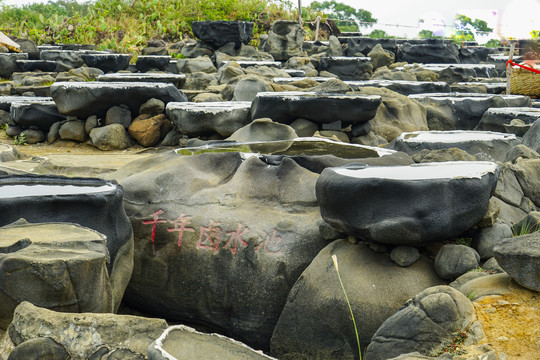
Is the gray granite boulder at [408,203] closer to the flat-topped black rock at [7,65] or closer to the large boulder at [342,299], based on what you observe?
the large boulder at [342,299]

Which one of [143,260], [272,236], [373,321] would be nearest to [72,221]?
[143,260]

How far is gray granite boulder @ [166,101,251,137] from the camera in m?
7.49

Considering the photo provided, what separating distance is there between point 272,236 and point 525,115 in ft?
13.4

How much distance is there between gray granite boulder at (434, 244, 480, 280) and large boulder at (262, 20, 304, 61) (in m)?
14.1

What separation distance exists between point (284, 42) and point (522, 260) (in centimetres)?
1502

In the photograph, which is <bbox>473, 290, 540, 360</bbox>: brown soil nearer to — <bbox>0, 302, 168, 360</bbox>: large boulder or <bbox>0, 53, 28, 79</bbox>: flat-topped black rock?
<bbox>0, 302, 168, 360</bbox>: large boulder

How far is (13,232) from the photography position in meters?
3.35

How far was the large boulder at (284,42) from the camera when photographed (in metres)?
17.5

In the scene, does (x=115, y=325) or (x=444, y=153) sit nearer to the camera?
(x=115, y=325)

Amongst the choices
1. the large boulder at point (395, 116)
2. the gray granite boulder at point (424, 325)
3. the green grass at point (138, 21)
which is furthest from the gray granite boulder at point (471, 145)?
the green grass at point (138, 21)

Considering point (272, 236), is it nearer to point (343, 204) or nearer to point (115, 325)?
point (343, 204)

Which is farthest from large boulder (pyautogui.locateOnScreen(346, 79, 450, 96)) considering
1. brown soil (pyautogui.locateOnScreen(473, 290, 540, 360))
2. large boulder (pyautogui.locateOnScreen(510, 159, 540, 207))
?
brown soil (pyautogui.locateOnScreen(473, 290, 540, 360))

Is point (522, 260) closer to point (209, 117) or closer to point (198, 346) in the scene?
point (198, 346)

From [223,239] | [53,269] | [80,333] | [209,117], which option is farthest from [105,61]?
[80,333]
